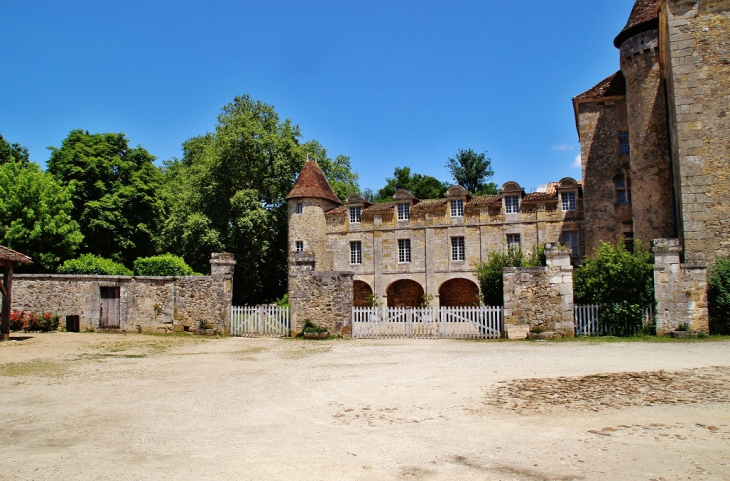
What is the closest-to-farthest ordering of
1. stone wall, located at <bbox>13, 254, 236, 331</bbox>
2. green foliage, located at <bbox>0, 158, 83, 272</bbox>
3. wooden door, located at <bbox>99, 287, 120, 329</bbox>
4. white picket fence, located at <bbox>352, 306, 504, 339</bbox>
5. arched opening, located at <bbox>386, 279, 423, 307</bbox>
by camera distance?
white picket fence, located at <bbox>352, 306, 504, 339</bbox> < stone wall, located at <bbox>13, 254, 236, 331</bbox> < wooden door, located at <bbox>99, 287, 120, 329</bbox> < green foliage, located at <bbox>0, 158, 83, 272</bbox> < arched opening, located at <bbox>386, 279, 423, 307</bbox>

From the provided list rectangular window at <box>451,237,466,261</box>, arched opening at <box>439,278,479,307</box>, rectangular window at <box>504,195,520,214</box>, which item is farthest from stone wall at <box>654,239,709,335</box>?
arched opening at <box>439,278,479,307</box>

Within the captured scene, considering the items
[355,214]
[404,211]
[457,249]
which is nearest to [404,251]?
[404,211]

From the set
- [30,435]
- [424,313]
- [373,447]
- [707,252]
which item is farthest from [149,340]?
[707,252]

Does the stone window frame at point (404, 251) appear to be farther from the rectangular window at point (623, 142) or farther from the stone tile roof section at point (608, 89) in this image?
the rectangular window at point (623, 142)

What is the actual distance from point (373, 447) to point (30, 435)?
3.86 m

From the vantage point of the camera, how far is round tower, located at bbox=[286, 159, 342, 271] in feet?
107

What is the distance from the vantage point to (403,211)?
3341cm

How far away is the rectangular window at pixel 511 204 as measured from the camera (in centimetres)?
3092

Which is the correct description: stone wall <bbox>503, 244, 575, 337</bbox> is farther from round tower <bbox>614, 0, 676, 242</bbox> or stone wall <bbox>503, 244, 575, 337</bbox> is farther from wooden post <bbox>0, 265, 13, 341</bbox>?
wooden post <bbox>0, 265, 13, 341</bbox>

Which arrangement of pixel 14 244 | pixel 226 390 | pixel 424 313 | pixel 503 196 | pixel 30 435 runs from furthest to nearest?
1. pixel 503 196
2. pixel 14 244
3. pixel 424 313
4. pixel 226 390
5. pixel 30 435

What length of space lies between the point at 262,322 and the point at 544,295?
8.86m

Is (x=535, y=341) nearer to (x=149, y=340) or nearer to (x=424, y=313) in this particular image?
(x=424, y=313)

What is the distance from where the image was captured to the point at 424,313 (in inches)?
692

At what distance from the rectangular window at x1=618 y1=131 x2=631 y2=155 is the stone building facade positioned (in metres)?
3.83
